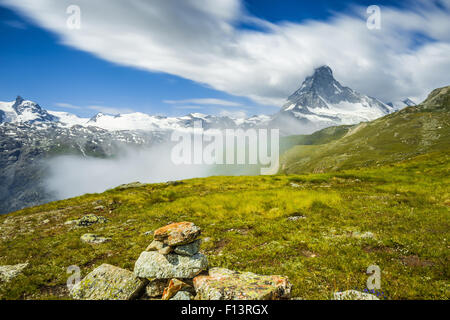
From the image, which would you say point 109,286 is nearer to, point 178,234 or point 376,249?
point 178,234

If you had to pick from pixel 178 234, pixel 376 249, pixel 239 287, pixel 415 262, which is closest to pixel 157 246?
pixel 178 234

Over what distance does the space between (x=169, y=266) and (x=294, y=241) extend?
8.22m

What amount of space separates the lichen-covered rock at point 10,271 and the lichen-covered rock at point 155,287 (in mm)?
8424

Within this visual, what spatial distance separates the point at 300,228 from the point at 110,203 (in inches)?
1082

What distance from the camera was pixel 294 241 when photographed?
1386cm

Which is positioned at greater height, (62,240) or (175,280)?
(175,280)

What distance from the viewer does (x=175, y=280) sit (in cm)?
865

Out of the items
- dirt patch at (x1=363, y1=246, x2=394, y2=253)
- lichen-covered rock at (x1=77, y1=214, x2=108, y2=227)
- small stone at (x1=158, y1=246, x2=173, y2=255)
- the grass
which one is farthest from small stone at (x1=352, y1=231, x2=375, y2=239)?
lichen-covered rock at (x1=77, y1=214, x2=108, y2=227)

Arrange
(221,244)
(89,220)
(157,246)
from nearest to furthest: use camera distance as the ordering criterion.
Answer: (157,246) → (221,244) → (89,220)

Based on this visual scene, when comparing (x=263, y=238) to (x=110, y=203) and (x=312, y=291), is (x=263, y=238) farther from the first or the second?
(x=110, y=203)

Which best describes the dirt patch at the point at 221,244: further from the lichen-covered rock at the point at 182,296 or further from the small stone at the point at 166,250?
the lichen-covered rock at the point at 182,296

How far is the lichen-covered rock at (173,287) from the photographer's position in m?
8.20

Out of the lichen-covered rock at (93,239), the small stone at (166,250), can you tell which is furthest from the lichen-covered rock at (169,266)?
the lichen-covered rock at (93,239)
